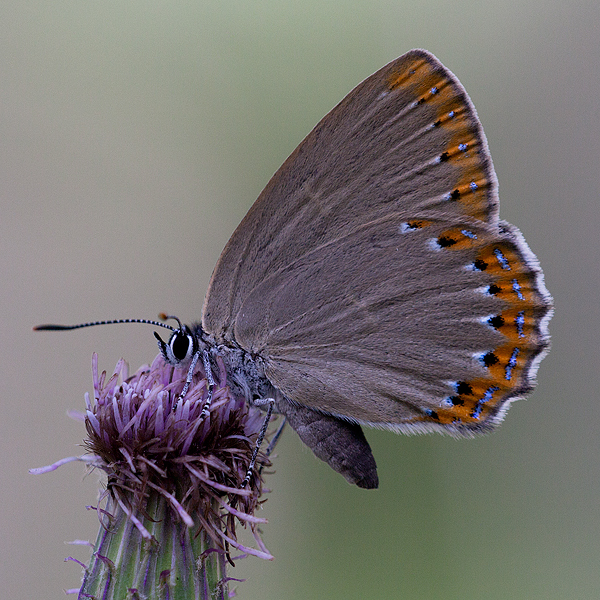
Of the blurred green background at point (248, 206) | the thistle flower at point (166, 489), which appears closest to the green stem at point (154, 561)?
the thistle flower at point (166, 489)

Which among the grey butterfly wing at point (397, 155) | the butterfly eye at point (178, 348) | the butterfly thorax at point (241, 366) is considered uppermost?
the grey butterfly wing at point (397, 155)

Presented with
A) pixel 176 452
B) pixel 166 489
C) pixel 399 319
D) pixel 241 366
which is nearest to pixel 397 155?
pixel 399 319

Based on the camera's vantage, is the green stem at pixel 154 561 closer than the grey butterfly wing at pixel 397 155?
Yes

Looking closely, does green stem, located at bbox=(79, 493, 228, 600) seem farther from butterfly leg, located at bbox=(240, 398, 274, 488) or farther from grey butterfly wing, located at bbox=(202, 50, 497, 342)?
grey butterfly wing, located at bbox=(202, 50, 497, 342)

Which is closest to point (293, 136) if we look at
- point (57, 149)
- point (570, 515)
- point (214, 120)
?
point (214, 120)

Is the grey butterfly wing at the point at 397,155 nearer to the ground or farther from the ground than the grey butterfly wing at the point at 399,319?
farther from the ground

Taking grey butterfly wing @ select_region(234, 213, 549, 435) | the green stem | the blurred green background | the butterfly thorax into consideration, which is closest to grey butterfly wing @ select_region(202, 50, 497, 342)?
grey butterfly wing @ select_region(234, 213, 549, 435)

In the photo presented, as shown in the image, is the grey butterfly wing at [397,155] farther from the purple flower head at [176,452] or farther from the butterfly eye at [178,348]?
the purple flower head at [176,452]
